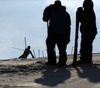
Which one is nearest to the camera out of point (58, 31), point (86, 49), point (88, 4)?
point (58, 31)

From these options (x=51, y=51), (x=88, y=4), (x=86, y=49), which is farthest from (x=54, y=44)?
(x=88, y=4)

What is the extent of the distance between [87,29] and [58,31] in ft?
2.75

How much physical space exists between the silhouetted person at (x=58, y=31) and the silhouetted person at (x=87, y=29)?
1.39 ft

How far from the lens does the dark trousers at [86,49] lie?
1046cm

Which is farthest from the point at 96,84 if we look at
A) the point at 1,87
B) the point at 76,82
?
the point at 1,87

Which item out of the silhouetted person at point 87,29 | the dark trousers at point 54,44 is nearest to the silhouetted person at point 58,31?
the dark trousers at point 54,44

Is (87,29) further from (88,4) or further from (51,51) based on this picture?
(51,51)

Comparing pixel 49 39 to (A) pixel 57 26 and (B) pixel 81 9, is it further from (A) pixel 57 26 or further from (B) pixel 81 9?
(B) pixel 81 9

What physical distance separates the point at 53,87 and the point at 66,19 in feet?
13.7

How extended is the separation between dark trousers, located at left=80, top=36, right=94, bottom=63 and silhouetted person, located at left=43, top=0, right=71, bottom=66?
0.48m

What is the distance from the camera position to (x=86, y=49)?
34.7 feet

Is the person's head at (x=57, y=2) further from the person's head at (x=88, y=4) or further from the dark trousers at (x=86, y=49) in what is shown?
the dark trousers at (x=86, y=49)

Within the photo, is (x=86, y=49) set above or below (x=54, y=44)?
below

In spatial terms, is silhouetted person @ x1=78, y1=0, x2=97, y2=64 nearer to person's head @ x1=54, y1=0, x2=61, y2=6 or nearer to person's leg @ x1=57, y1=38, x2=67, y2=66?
person's leg @ x1=57, y1=38, x2=67, y2=66
